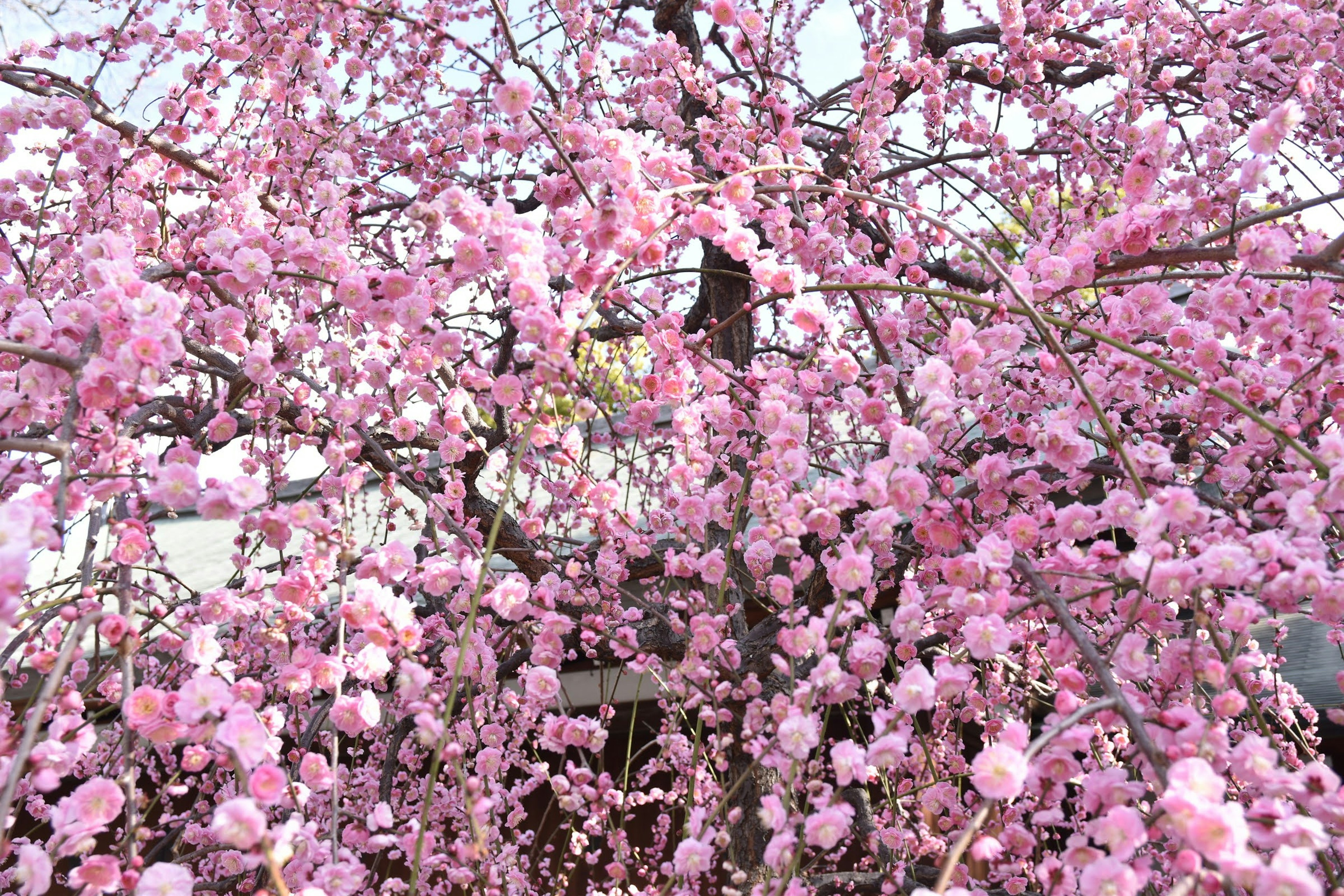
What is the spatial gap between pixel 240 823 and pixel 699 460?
1.13 m

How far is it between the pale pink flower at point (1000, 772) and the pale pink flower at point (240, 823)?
0.88 m

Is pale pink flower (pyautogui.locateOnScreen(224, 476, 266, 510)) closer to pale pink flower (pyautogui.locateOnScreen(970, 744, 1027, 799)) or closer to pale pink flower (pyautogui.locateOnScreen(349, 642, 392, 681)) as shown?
pale pink flower (pyautogui.locateOnScreen(349, 642, 392, 681))

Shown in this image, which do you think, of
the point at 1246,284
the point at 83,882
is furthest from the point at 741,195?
the point at 83,882

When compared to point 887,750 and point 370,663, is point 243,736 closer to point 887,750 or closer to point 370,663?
point 370,663

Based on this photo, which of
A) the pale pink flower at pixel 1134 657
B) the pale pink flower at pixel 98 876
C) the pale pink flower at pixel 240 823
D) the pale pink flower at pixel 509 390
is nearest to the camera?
the pale pink flower at pixel 240 823

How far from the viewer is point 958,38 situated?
3324 mm

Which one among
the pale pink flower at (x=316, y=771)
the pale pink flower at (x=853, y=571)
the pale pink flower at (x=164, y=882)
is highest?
the pale pink flower at (x=853, y=571)

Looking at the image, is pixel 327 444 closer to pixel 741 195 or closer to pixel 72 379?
pixel 72 379

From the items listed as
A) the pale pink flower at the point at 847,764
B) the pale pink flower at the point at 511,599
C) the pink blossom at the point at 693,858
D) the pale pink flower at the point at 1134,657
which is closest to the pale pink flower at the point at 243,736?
the pale pink flower at the point at 511,599

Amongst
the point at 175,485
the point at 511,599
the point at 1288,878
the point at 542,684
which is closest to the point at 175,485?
the point at 175,485

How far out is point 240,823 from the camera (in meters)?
1.05

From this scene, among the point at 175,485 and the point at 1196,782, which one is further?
the point at 175,485

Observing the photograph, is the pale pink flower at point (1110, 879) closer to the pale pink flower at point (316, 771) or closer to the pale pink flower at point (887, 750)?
the pale pink flower at point (887, 750)

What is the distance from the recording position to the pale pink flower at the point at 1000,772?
3.49 feet
